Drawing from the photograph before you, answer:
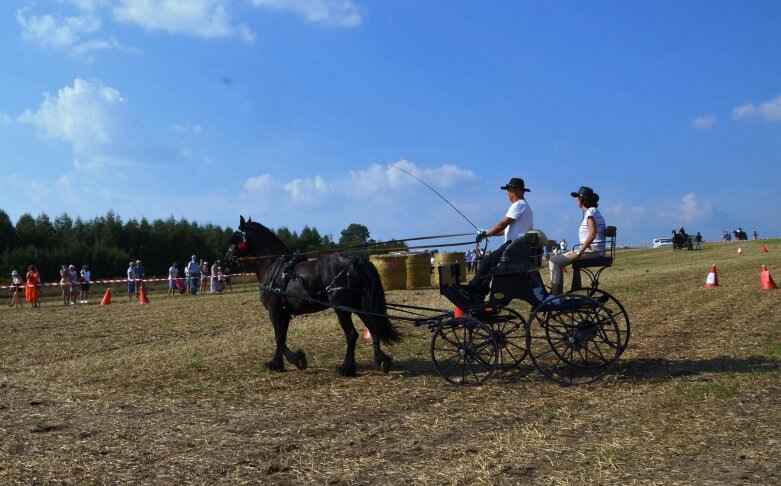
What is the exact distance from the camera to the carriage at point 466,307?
27.2 ft

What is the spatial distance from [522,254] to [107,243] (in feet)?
178

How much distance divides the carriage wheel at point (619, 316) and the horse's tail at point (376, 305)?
2.61m

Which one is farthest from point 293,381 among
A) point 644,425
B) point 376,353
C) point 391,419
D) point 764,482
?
point 764,482

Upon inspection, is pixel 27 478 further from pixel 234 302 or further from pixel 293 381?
pixel 234 302

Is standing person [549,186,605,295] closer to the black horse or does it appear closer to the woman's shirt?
the woman's shirt

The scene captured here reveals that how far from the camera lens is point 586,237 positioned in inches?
340

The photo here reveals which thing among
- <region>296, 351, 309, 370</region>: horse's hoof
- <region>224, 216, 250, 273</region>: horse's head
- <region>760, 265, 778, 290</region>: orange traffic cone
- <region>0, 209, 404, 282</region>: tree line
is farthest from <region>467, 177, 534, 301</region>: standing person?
<region>0, 209, 404, 282</region>: tree line

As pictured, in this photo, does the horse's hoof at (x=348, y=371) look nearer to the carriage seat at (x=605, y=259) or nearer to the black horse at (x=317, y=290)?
the black horse at (x=317, y=290)

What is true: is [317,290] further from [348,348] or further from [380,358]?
[380,358]

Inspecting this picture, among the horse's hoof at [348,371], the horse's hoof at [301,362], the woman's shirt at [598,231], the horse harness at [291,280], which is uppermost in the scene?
the woman's shirt at [598,231]

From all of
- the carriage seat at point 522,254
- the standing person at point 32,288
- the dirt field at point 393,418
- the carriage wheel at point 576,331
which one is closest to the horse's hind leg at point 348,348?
the dirt field at point 393,418

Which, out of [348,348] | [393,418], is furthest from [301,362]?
[393,418]

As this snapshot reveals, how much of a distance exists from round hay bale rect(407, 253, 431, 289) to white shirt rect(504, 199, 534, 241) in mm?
17329

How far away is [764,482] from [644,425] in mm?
1484
